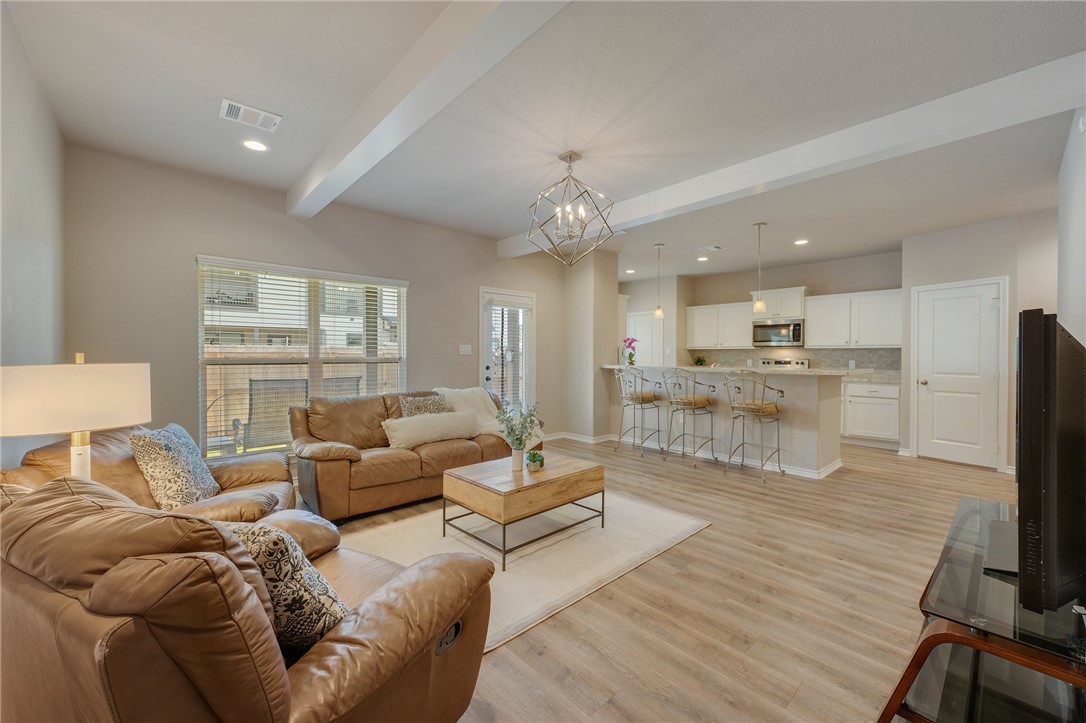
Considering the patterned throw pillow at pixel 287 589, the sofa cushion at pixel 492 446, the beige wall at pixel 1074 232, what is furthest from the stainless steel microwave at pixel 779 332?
the patterned throw pillow at pixel 287 589

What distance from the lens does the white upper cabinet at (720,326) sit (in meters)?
7.69

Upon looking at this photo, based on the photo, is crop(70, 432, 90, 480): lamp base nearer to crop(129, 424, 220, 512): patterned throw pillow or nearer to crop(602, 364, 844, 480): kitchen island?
crop(129, 424, 220, 512): patterned throw pillow

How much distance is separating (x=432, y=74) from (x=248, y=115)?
160 centimetres

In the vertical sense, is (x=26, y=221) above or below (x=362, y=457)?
above

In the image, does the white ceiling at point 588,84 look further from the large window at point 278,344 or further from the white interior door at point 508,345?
the white interior door at point 508,345

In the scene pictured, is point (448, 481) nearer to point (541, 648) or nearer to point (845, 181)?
point (541, 648)

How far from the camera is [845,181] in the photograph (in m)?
3.78

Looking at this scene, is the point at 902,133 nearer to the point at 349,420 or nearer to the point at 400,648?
the point at 400,648

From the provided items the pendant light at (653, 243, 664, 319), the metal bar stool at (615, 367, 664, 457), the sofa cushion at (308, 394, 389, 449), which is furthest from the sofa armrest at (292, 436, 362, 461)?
the pendant light at (653, 243, 664, 319)

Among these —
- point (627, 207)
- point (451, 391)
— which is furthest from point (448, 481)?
A: point (627, 207)

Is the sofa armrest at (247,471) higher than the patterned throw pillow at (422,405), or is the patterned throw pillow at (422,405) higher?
the patterned throw pillow at (422,405)

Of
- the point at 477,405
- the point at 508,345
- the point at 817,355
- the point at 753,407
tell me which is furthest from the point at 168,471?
the point at 817,355

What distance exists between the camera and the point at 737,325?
7.79 meters

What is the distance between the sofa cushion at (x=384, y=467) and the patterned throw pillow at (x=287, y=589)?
2310 mm
